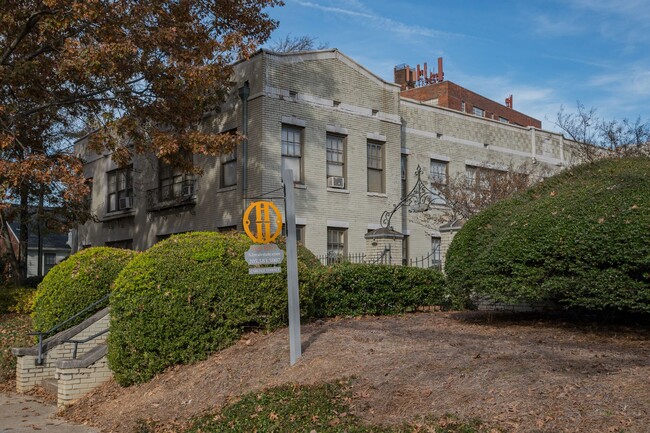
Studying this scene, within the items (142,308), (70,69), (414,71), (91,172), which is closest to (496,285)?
(142,308)

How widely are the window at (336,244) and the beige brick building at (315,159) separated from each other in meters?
0.04

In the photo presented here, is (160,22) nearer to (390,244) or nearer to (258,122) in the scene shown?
(258,122)

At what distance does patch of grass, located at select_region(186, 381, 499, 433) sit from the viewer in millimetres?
6422

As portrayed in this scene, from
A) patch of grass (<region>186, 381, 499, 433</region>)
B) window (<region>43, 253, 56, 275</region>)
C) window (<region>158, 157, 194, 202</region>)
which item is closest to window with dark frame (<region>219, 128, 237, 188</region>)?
window (<region>158, 157, 194, 202</region>)

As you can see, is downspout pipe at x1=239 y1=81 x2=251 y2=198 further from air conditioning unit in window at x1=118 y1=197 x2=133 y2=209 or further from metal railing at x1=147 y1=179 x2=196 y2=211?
air conditioning unit in window at x1=118 y1=197 x2=133 y2=209

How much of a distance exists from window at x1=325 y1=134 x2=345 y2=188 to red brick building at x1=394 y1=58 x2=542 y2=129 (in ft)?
88.9

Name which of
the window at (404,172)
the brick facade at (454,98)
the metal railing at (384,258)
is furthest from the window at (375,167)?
the brick facade at (454,98)

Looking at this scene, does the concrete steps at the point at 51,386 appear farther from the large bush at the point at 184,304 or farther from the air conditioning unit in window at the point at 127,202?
the air conditioning unit in window at the point at 127,202

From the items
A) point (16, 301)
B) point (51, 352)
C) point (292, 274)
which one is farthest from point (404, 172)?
point (292, 274)

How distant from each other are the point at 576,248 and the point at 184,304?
18.6 ft

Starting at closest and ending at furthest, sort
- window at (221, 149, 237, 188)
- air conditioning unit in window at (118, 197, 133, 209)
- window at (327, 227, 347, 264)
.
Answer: window at (221, 149, 237, 188)
window at (327, 227, 347, 264)
air conditioning unit in window at (118, 197, 133, 209)

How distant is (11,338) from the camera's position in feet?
49.6

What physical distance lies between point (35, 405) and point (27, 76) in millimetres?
8628

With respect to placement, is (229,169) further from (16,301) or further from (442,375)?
(442,375)
